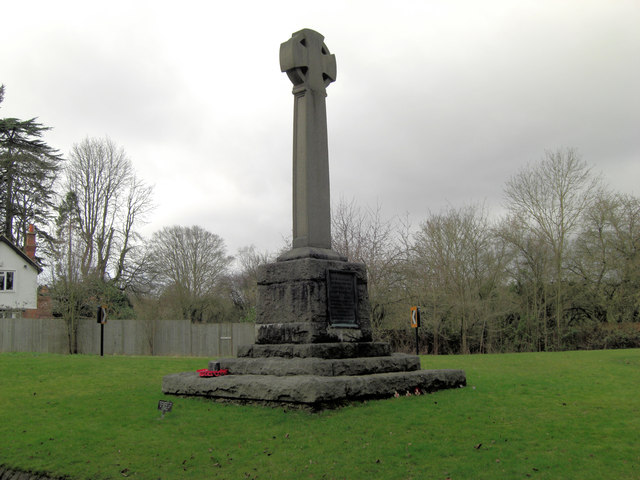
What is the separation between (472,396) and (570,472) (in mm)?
3433

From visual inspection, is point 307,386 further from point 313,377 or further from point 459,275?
point 459,275

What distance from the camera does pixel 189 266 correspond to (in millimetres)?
41625

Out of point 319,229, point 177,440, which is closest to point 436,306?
point 319,229

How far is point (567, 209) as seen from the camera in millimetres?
26844

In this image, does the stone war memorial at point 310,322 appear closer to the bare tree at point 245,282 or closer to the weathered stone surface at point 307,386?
the weathered stone surface at point 307,386

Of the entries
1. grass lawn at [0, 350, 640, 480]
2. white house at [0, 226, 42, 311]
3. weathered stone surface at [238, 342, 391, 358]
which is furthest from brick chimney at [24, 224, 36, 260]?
weathered stone surface at [238, 342, 391, 358]

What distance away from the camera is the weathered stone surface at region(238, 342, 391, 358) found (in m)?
7.93

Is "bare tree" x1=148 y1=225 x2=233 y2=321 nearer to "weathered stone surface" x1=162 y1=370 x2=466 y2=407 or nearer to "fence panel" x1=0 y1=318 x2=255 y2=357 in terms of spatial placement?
"fence panel" x1=0 y1=318 x2=255 y2=357

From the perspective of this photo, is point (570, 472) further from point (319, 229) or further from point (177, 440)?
point (319, 229)

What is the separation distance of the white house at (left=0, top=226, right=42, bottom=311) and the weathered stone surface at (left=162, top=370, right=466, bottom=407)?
3186cm

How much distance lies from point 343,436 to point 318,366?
1.94 m

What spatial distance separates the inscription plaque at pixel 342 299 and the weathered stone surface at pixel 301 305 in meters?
0.04

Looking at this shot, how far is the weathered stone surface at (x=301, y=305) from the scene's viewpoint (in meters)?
8.26

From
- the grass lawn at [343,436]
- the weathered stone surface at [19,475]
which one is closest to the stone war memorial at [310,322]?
the grass lawn at [343,436]
